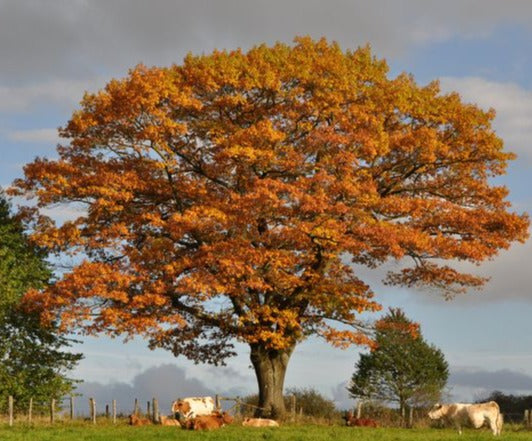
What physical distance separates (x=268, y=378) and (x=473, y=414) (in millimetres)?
10095

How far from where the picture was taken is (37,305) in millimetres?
37375

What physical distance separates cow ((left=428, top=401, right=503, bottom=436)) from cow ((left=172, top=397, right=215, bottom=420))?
10.7 metres

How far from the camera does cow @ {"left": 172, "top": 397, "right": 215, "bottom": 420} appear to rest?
38656mm

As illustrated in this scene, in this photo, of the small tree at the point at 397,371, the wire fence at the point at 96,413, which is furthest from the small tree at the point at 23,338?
the small tree at the point at 397,371

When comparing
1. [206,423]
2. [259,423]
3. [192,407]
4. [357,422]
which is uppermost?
[192,407]

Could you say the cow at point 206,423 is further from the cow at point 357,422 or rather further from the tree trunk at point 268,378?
the cow at point 357,422

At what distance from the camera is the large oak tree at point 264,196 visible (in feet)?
117

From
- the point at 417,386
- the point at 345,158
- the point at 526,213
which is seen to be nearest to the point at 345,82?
the point at 345,158

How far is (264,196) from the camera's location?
34.6 m

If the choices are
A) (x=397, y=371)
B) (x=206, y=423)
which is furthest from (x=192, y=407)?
(x=397, y=371)

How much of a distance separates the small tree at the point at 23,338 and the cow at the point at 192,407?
7.32 meters

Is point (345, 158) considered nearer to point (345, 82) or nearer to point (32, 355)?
point (345, 82)

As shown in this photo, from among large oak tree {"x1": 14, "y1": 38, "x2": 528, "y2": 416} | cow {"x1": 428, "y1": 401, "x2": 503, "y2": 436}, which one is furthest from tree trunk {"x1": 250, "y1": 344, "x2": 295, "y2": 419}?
cow {"x1": 428, "y1": 401, "x2": 503, "y2": 436}

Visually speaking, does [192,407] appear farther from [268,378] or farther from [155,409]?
[268,378]
